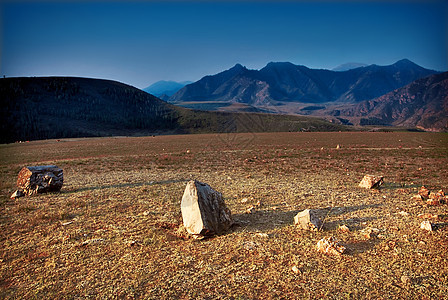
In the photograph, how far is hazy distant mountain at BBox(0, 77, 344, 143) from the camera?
371 feet

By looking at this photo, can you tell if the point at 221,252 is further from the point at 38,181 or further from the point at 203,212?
the point at 38,181

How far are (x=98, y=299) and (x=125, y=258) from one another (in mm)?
1344

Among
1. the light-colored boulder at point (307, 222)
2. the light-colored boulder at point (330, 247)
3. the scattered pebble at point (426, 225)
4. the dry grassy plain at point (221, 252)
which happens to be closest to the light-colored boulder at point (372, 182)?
the dry grassy plain at point (221, 252)

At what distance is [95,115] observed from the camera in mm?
138750

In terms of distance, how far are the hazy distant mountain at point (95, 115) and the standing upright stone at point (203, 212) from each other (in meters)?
124

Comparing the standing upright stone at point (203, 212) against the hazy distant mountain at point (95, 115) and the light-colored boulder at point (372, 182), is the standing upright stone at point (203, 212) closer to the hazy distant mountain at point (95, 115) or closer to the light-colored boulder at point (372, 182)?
the light-colored boulder at point (372, 182)

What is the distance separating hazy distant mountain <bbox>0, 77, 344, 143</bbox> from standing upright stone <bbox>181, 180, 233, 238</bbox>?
12406 centimetres

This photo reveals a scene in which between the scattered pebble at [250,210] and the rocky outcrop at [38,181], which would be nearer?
the scattered pebble at [250,210]

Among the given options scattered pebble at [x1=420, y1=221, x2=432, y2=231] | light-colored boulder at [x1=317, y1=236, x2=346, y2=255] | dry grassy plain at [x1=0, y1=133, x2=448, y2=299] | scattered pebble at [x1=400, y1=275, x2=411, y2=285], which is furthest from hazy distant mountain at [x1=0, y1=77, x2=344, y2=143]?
scattered pebble at [x1=400, y1=275, x2=411, y2=285]

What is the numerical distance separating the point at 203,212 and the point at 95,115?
496 feet

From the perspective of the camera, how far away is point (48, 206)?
10.0 metres

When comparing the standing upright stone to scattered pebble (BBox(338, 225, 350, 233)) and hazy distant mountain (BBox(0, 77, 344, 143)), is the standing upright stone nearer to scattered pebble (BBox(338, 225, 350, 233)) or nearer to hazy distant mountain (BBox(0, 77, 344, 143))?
scattered pebble (BBox(338, 225, 350, 233))

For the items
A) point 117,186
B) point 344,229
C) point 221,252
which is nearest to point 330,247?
point 344,229

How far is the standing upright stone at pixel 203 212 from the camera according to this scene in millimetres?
6602
